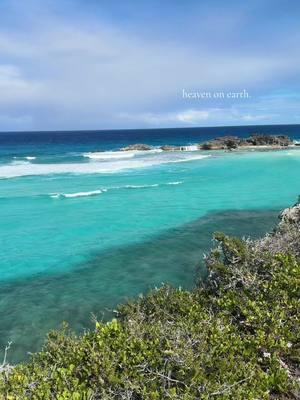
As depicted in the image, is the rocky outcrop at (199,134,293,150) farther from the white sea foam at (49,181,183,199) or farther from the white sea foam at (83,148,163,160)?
the white sea foam at (49,181,183,199)

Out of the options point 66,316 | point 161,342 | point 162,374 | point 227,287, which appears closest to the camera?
point 162,374

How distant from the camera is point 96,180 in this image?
35406 mm

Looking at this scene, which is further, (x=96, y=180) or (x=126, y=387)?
(x=96, y=180)

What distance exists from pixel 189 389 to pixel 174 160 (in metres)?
47.8

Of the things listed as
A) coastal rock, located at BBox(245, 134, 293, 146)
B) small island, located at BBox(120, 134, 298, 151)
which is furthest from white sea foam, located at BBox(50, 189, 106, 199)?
coastal rock, located at BBox(245, 134, 293, 146)

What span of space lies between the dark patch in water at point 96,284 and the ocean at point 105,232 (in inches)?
1.1

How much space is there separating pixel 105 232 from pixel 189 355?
14.6 metres

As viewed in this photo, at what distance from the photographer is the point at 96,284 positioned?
13109mm

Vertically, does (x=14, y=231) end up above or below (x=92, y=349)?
below

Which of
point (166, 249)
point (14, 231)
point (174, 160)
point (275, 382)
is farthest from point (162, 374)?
point (174, 160)

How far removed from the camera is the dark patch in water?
10.6 meters

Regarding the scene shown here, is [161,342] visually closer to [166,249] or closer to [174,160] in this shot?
[166,249]

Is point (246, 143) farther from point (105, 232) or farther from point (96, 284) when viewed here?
point (96, 284)

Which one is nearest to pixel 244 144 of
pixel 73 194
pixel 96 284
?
pixel 73 194
